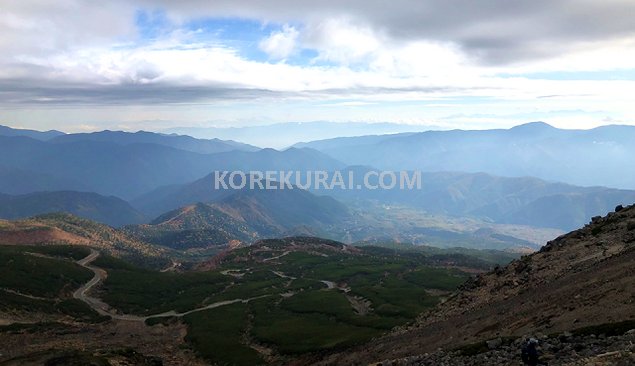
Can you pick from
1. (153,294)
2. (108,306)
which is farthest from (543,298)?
(153,294)

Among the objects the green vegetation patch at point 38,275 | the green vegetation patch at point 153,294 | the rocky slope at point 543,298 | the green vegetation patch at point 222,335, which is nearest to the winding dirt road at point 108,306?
the green vegetation patch at point 153,294

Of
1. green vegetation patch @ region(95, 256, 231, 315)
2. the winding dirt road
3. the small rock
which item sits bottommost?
green vegetation patch @ region(95, 256, 231, 315)

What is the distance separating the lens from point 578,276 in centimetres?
4850

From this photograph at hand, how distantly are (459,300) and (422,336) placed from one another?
524 inches

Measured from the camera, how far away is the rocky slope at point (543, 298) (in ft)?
120

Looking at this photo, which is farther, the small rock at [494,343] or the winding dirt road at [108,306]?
the winding dirt road at [108,306]

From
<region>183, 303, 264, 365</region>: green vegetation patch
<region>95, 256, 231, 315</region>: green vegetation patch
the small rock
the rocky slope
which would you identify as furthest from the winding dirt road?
the small rock

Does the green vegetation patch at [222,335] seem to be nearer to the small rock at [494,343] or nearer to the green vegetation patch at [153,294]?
the green vegetation patch at [153,294]

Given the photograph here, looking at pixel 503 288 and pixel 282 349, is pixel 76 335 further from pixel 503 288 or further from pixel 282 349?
pixel 503 288

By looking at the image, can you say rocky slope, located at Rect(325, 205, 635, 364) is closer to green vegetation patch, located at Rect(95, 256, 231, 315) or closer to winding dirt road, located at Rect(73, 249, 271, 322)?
winding dirt road, located at Rect(73, 249, 271, 322)

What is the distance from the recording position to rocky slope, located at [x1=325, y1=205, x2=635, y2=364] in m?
36.7

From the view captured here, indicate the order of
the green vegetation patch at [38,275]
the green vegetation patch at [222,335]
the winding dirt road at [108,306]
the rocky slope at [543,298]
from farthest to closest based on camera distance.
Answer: the green vegetation patch at [38,275], the winding dirt road at [108,306], the green vegetation patch at [222,335], the rocky slope at [543,298]

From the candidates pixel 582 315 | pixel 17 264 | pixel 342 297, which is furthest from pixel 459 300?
pixel 17 264

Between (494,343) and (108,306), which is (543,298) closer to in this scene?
(494,343)
